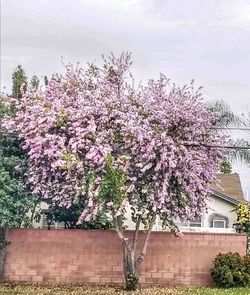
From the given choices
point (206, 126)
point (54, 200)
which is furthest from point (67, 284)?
point (206, 126)

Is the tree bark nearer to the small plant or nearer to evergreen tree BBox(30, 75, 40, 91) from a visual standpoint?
the small plant

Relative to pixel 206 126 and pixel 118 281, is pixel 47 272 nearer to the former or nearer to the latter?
pixel 118 281

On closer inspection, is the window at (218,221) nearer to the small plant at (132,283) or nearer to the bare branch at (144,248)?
the bare branch at (144,248)

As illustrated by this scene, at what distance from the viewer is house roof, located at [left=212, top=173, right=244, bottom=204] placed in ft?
103

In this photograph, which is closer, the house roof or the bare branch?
the bare branch

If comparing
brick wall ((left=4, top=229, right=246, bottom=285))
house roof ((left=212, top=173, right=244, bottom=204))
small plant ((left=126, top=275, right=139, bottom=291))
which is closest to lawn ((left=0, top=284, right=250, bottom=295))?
small plant ((left=126, top=275, right=139, bottom=291))

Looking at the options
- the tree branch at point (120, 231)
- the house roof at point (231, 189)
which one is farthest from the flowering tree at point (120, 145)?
the house roof at point (231, 189)

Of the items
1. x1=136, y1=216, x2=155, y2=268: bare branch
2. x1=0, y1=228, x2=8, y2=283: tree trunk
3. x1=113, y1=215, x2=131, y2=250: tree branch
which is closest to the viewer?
x1=113, y1=215, x2=131, y2=250: tree branch

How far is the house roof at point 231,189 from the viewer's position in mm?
31250

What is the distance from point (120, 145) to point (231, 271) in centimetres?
530

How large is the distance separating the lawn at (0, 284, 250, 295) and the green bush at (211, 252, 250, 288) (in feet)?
1.87

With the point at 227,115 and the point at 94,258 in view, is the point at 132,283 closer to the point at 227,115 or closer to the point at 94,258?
the point at 94,258

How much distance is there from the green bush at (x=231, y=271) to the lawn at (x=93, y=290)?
22.5 inches

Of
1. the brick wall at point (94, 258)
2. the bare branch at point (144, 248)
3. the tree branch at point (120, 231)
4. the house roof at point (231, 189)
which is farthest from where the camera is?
the house roof at point (231, 189)
